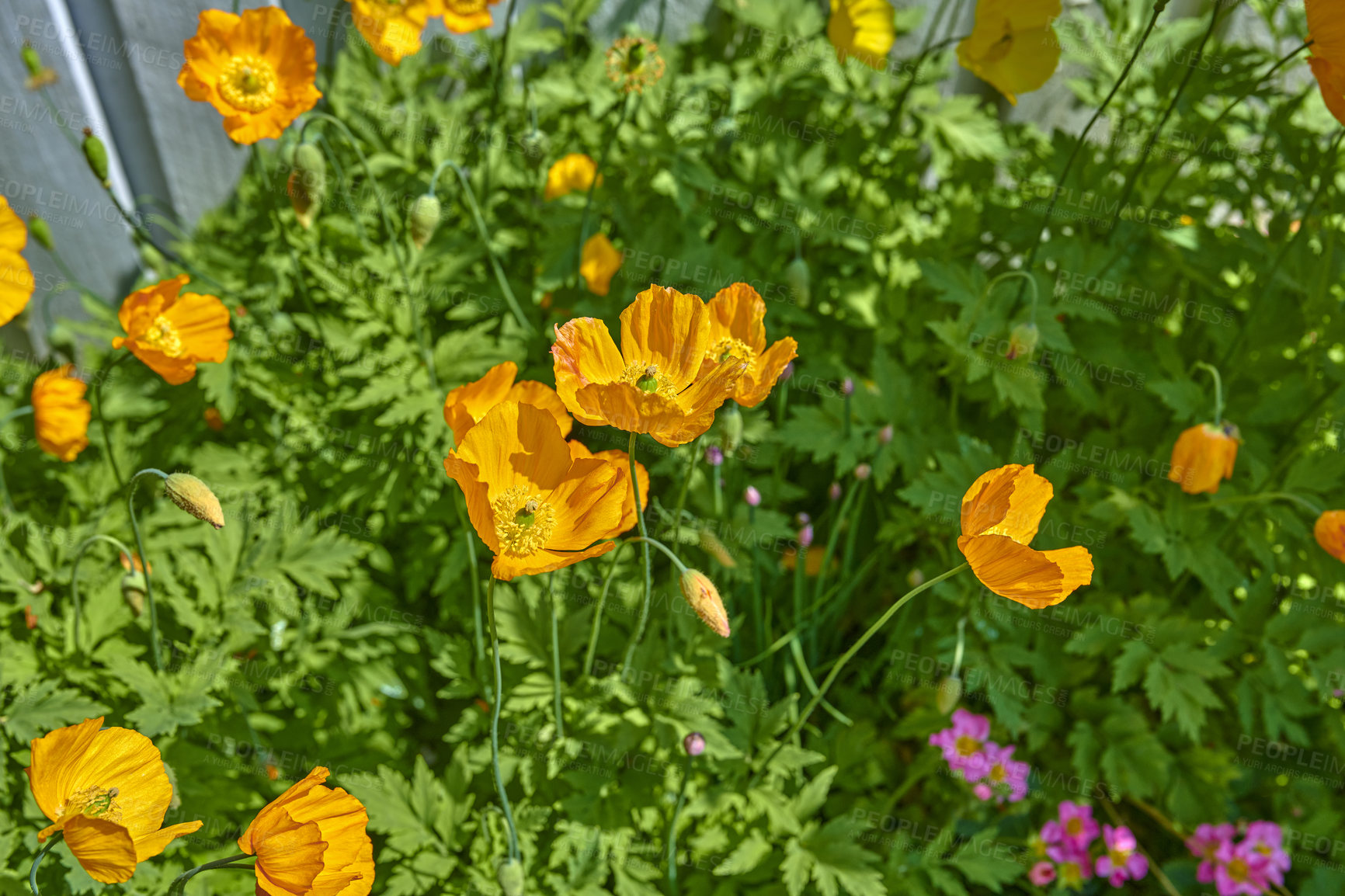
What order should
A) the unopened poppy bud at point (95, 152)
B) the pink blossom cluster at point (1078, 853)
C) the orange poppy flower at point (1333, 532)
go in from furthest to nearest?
the pink blossom cluster at point (1078, 853) < the unopened poppy bud at point (95, 152) < the orange poppy flower at point (1333, 532)

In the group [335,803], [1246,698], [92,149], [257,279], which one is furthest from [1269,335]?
[92,149]

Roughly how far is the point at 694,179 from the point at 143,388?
1.40m

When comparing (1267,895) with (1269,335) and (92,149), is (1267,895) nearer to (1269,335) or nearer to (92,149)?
(1269,335)

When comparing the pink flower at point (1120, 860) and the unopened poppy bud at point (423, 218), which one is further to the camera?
the pink flower at point (1120, 860)

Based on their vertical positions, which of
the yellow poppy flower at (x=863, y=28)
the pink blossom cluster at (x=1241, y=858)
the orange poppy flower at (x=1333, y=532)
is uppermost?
the yellow poppy flower at (x=863, y=28)

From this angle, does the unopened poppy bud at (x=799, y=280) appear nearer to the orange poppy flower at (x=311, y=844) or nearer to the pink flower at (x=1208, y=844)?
the orange poppy flower at (x=311, y=844)

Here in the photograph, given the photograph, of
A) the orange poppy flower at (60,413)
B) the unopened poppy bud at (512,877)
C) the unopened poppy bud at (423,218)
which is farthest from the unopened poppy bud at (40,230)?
the unopened poppy bud at (512,877)

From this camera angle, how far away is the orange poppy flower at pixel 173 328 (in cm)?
152

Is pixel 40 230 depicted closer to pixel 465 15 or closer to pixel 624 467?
pixel 465 15

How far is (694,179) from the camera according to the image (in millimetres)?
2045

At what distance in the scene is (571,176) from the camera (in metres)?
2.10

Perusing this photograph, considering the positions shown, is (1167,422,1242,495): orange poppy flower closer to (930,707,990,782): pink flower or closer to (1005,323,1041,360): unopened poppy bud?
(1005,323,1041,360): unopened poppy bud

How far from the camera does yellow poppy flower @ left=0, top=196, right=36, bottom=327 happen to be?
1439 mm

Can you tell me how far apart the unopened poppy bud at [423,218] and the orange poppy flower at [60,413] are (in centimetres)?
70
